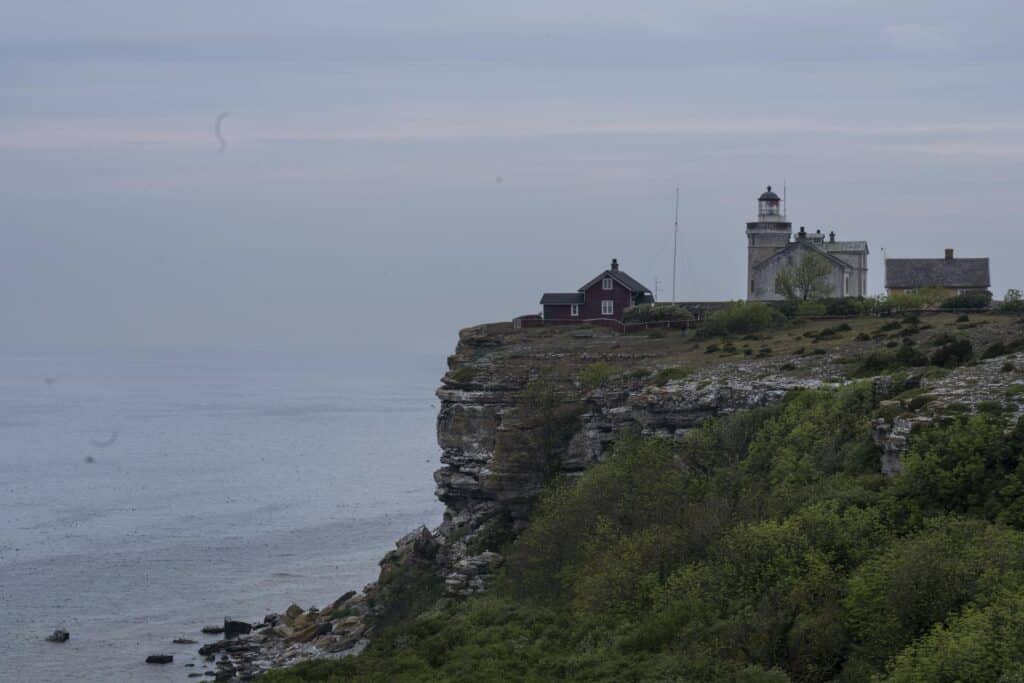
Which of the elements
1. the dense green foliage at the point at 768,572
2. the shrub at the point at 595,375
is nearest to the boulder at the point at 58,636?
the dense green foliage at the point at 768,572

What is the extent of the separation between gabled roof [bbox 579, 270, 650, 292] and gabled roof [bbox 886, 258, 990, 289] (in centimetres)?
1554

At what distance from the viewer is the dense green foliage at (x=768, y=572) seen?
30734 millimetres

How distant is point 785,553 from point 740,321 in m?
42.1

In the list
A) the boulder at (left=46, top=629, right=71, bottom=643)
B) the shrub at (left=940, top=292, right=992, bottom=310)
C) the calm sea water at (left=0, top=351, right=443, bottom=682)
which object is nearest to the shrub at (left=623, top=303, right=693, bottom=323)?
the shrub at (left=940, top=292, right=992, bottom=310)

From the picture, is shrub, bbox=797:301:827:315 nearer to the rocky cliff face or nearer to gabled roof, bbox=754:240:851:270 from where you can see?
gabled roof, bbox=754:240:851:270

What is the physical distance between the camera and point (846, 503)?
39312mm

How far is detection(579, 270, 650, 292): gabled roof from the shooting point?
8731 centimetres

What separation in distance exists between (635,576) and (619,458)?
14.0 m

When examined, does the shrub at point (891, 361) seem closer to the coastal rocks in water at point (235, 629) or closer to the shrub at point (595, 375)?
the shrub at point (595, 375)

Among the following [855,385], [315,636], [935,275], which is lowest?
[315,636]

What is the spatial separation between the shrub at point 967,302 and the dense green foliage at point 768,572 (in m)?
28.4

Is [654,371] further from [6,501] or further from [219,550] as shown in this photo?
[6,501]

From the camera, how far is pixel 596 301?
87.3 meters

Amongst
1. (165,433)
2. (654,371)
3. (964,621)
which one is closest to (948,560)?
(964,621)
